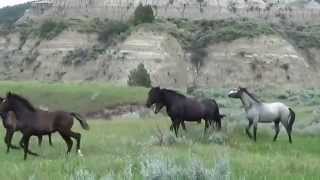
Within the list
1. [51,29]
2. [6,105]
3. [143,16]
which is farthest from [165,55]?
[6,105]

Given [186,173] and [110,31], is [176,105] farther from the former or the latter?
[110,31]

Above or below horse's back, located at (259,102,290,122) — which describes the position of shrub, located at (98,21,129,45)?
below

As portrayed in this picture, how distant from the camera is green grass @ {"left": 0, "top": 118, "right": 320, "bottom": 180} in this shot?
13.3 metres

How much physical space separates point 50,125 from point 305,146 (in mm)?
8407

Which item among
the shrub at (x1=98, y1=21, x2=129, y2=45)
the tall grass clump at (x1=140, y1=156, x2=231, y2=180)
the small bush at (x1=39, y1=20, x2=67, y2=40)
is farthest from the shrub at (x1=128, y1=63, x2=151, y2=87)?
the tall grass clump at (x1=140, y1=156, x2=231, y2=180)

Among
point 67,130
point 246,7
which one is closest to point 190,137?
point 67,130

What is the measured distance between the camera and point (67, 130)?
18.4 meters

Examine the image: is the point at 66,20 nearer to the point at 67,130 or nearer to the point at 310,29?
the point at 310,29

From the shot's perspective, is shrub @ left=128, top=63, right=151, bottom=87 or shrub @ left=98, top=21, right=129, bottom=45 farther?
shrub @ left=98, top=21, right=129, bottom=45

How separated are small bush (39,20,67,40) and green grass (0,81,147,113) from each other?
1642 inches

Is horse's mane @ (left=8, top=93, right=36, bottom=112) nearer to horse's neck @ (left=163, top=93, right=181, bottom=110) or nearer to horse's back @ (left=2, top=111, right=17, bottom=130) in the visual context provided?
horse's back @ (left=2, top=111, right=17, bottom=130)

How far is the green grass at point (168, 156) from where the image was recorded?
1334 centimetres

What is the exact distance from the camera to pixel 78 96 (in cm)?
4675

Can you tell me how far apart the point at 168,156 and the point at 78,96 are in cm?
3293
